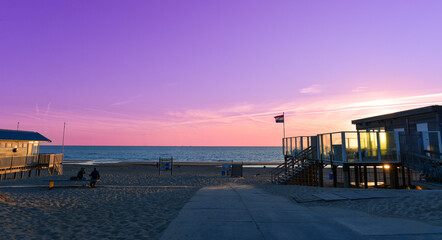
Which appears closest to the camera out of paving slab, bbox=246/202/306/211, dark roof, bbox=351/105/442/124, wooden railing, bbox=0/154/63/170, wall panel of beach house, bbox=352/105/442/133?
paving slab, bbox=246/202/306/211

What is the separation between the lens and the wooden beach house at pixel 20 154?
25.9 metres

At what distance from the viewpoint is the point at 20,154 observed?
28.8 m

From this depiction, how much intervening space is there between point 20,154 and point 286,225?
33.1 metres

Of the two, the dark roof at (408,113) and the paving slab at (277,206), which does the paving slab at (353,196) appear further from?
the dark roof at (408,113)

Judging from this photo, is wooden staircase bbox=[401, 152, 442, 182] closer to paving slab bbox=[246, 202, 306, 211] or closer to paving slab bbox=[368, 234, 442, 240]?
paving slab bbox=[246, 202, 306, 211]

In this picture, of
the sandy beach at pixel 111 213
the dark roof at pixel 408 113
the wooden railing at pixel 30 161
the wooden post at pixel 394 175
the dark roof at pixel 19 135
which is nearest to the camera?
the sandy beach at pixel 111 213

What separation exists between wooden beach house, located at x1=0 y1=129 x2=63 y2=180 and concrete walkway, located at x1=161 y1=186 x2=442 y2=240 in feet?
85.6

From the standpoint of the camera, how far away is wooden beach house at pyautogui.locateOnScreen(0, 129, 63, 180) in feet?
85.1

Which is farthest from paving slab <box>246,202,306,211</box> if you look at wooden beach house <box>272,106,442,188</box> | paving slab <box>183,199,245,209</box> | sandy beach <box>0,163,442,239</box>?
wooden beach house <box>272,106,442,188</box>

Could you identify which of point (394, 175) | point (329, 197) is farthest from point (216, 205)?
point (394, 175)

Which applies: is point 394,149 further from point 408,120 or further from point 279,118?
point 279,118

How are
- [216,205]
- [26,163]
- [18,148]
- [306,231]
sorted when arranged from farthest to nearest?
[18,148] → [26,163] → [216,205] → [306,231]

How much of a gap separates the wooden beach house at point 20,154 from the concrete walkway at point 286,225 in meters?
26.1

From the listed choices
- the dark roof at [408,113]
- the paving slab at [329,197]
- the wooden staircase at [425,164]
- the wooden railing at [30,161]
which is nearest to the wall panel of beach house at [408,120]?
the dark roof at [408,113]
